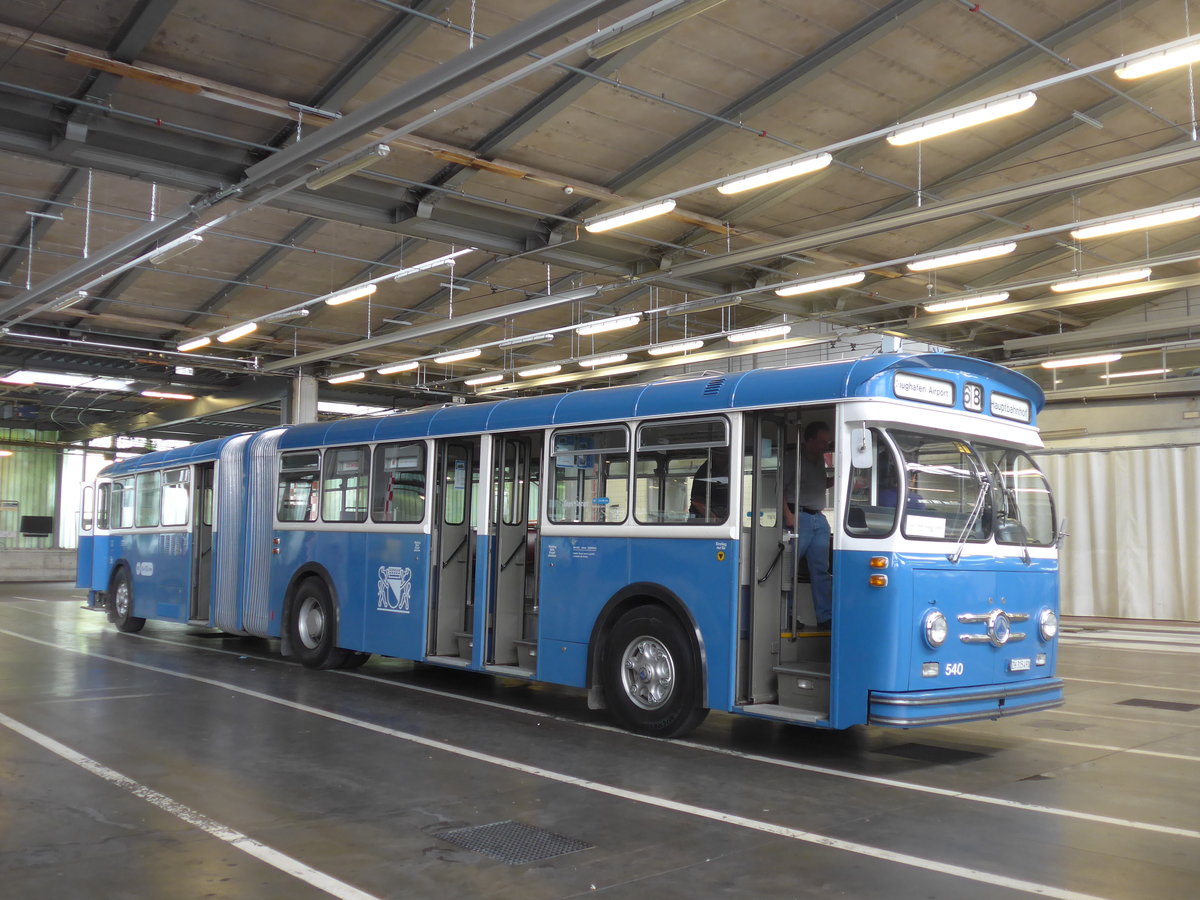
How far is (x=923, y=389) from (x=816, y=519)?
129 cm

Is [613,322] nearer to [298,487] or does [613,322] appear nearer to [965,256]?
[965,256]

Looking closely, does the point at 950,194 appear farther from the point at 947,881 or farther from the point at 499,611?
the point at 947,881

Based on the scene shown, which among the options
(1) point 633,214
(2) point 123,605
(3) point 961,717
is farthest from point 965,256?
(2) point 123,605

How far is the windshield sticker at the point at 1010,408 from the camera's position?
8641 mm

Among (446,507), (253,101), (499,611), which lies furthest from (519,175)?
(499,611)

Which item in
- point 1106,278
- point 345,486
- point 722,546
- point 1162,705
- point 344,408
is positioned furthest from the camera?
point 344,408

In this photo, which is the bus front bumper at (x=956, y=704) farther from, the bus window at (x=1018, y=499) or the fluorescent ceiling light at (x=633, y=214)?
the fluorescent ceiling light at (x=633, y=214)

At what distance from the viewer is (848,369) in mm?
7863

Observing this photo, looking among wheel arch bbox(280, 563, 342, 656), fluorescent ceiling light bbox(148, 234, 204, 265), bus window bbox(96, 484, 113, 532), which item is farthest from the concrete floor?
bus window bbox(96, 484, 113, 532)

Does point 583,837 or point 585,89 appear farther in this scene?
point 585,89

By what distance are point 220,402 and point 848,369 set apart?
84.6 ft

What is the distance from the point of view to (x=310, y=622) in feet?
43.6

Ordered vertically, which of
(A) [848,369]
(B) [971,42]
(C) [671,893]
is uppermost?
(B) [971,42]

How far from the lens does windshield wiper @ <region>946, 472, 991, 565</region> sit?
7773 millimetres
